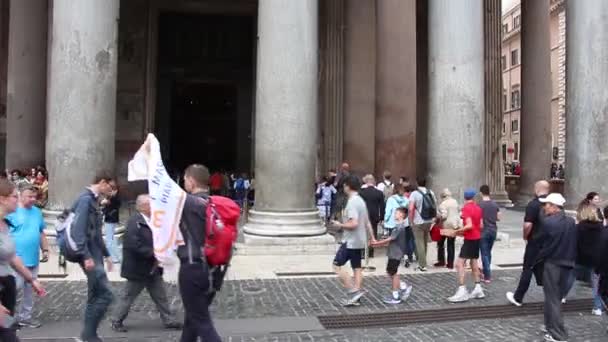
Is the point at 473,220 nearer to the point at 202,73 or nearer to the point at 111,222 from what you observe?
the point at 111,222

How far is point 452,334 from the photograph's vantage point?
7277 millimetres

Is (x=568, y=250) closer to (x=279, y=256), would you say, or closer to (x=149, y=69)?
(x=279, y=256)

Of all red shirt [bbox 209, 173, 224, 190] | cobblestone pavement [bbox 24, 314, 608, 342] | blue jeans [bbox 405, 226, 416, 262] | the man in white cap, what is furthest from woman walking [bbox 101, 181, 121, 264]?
red shirt [bbox 209, 173, 224, 190]

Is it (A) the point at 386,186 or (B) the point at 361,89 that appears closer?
(A) the point at 386,186

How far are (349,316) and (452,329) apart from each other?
1.35 metres

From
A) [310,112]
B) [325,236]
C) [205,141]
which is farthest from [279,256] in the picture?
[205,141]

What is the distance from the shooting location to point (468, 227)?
9.19m

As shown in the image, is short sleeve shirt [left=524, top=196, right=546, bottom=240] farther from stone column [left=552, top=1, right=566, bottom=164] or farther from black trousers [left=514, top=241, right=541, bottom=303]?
stone column [left=552, top=1, right=566, bottom=164]

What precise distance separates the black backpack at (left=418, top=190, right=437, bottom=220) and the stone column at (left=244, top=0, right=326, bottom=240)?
2.44m

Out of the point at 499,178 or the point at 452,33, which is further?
the point at 499,178

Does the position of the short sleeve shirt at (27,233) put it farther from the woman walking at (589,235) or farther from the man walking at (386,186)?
the man walking at (386,186)

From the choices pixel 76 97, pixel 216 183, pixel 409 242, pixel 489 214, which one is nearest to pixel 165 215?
pixel 489 214

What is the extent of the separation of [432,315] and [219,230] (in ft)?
14.1

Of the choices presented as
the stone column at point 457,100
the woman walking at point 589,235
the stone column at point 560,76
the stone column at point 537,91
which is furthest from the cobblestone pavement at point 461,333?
the stone column at point 560,76
